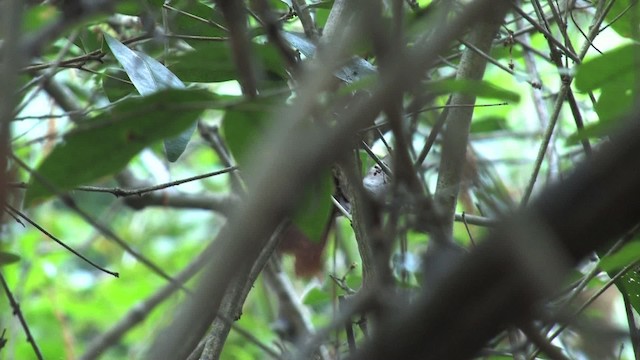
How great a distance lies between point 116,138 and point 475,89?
9.4 inches

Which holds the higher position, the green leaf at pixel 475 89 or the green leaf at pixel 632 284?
the green leaf at pixel 475 89

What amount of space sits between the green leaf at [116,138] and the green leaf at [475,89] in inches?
6.2

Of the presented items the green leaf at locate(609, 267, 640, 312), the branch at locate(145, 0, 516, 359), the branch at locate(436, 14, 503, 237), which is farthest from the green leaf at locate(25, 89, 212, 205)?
the green leaf at locate(609, 267, 640, 312)

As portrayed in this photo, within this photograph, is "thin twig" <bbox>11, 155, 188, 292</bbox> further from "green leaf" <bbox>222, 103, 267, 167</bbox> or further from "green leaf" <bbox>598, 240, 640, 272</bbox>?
"green leaf" <bbox>598, 240, 640, 272</bbox>

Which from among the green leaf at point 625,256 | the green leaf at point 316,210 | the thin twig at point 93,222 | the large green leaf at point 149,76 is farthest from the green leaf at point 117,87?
the green leaf at point 625,256

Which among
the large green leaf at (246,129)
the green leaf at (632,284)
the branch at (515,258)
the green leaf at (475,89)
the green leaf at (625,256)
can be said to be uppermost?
the large green leaf at (246,129)

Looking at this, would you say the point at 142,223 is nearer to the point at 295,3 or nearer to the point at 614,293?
the point at 614,293

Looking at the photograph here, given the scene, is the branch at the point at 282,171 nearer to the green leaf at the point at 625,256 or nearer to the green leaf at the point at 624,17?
the green leaf at the point at 625,256

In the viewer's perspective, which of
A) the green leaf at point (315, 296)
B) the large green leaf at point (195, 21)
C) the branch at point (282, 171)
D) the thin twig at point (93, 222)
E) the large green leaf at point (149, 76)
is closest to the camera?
the branch at point (282, 171)

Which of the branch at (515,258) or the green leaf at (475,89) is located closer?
the branch at (515,258)

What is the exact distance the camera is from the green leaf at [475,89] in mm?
571

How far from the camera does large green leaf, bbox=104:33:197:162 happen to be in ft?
2.90

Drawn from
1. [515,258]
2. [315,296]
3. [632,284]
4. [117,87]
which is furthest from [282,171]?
[315,296]

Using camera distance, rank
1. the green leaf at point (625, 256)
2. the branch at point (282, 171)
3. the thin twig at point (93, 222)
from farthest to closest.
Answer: the green leaf at point (625, 256)
the thin twig at point (93, 222)
the branch at point (282, 171)
